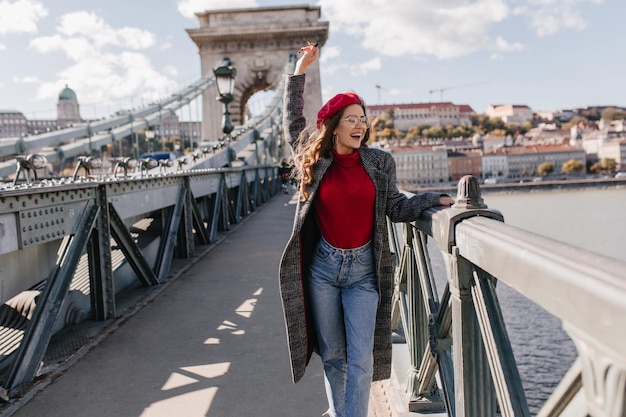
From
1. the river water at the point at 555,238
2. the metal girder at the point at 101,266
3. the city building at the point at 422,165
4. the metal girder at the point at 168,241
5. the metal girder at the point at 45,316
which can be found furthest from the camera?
the city building at the point at 422,165

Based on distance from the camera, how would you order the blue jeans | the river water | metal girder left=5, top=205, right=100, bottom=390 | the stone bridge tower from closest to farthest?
the blue jeans
metal girder left=5, top=205, right=100, bottom=390
the river water
the stone bridge tower

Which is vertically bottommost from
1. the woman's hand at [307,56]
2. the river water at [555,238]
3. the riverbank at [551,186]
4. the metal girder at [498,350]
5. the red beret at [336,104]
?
the river water at [555,238]

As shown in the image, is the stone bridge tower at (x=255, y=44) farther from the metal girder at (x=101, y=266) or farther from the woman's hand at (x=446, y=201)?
the woman's hand at (x=446, y=201)

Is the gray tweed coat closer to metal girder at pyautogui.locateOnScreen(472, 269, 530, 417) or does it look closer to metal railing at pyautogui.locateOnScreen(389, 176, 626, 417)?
metal railing at pyautogui.locateOnScreen(389, 176, 626, 417)

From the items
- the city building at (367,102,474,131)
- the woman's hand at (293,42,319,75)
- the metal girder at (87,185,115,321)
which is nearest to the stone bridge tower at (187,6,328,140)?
the metal girder at (87,185,115,321)

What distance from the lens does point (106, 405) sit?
261cm

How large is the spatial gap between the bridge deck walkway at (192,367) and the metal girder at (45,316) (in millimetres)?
127

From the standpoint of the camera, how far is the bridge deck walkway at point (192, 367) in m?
2.57

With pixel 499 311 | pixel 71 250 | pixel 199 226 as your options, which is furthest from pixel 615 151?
pixel 499 311

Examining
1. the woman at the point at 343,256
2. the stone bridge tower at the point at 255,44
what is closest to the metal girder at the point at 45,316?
the woman at the point at 343,256

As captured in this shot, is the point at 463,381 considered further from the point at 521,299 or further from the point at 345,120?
the point at 521,299

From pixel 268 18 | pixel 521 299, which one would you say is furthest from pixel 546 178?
pixel 521 299

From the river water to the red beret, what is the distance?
2.88 ft

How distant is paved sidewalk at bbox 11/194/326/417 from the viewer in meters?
2.57
